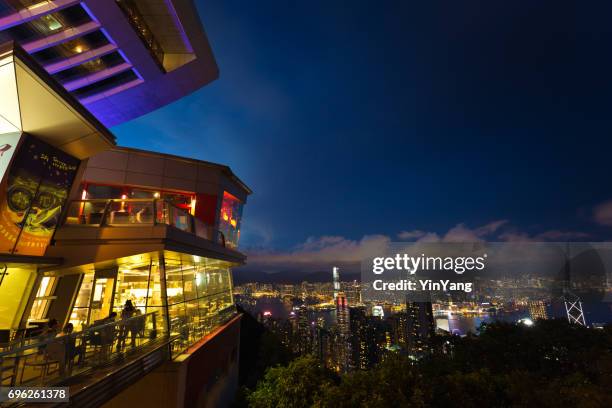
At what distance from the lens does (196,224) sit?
13.7 metres

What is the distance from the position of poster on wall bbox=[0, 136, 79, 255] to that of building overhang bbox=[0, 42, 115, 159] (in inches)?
19.7

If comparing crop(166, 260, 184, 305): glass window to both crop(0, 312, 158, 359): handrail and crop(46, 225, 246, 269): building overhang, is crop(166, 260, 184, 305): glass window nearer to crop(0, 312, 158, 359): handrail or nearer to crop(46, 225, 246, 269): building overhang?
crop(46, 225, 246, 269): building overhang

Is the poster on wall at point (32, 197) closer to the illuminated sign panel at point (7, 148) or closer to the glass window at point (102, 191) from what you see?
the illuminated sign panel at point (7, 148)

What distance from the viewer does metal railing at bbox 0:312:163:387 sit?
187 inches

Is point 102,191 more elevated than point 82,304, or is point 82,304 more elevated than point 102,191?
point 102,191

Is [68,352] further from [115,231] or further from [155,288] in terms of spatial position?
[115,231]

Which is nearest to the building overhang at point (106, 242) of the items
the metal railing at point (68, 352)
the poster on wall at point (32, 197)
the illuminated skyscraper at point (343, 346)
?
the poster on wall at point (32, 197)

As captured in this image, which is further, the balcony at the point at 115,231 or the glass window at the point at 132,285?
the glass window at the point at 132,285

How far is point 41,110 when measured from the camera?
29.2 ft

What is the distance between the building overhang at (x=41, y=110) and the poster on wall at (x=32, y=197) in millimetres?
501

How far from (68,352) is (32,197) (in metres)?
6.68

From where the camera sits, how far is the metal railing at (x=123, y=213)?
420 inches

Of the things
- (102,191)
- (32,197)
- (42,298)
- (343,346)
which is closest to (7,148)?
(32,197)

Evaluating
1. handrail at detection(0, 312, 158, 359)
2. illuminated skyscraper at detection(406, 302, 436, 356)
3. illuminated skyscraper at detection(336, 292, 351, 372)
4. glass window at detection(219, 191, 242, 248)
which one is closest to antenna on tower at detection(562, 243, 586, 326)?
illuminated skyscraper at detection(406, 302, 436, 356)
